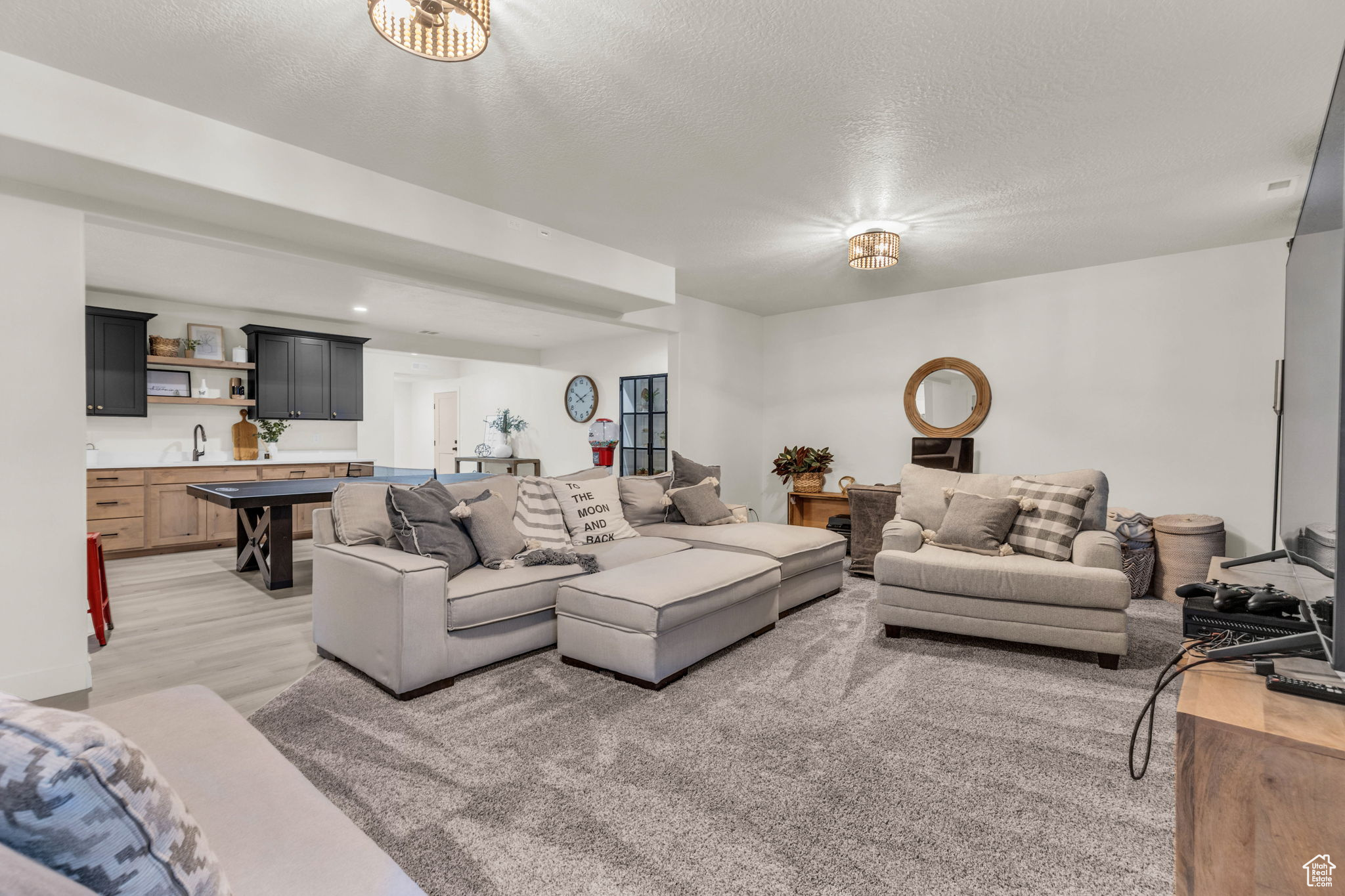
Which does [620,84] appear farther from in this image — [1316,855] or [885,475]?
[885,475]

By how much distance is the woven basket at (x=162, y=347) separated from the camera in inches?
233

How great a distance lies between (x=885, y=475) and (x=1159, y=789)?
406 centimetres

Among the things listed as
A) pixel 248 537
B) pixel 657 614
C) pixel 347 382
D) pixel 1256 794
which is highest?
pixel 347 382

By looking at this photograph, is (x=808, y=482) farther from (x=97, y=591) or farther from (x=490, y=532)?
(x=97, y=591)

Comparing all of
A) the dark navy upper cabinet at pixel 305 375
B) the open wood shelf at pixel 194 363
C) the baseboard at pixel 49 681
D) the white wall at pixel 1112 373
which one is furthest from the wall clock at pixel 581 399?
the baseboard at pixel 49 681

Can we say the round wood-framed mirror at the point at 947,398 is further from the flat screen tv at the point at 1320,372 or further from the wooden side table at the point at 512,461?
the wooden side table at the point at 512,461

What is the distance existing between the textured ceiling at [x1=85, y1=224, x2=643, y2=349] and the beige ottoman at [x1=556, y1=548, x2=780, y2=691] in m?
2.41

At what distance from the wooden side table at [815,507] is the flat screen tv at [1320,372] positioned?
3.93 m

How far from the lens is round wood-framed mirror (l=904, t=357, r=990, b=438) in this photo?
17.5ft

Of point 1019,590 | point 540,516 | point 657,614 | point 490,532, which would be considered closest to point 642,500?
point 540,516

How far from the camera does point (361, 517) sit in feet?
10.2

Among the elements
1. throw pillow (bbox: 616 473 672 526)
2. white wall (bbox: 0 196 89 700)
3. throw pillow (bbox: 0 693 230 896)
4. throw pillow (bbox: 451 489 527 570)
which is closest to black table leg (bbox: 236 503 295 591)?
white wall (bbox: 0 196 89 700)

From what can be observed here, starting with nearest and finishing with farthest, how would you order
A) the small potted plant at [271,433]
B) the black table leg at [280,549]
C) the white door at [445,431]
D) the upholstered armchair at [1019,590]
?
1. the upholstered armchair at [1019,590]
2. the black table leg at [280,549]
3. the small potted plant at [271,433]
4. the white door at [445,431]

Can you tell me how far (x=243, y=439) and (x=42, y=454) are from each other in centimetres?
433
